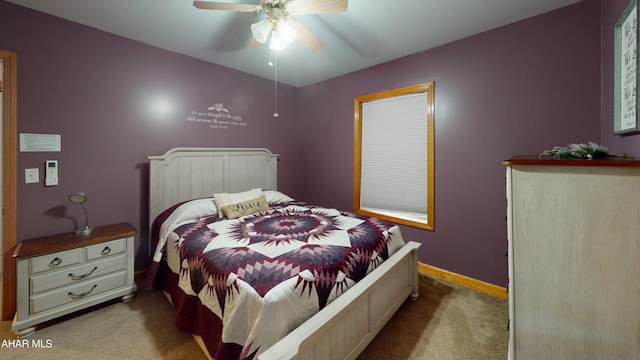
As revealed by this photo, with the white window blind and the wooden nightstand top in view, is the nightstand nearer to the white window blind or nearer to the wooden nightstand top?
the wooden nightstand top

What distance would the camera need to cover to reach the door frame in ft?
6.54

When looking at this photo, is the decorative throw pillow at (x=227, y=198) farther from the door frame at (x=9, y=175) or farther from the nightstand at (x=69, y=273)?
the door frame at (x=9, y=175)

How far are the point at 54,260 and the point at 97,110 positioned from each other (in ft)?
4.48

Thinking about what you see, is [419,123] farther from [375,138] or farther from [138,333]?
[138,333]

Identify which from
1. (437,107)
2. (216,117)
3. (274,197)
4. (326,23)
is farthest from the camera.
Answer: (216,117)

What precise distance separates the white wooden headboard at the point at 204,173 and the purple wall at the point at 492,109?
1.92 meters

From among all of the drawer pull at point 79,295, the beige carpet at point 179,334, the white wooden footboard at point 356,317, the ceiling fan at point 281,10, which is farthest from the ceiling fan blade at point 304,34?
the drawer pull at point 79,295

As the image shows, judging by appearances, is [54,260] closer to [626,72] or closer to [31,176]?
[31,176]

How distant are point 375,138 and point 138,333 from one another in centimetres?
305

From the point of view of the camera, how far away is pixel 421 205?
298cm

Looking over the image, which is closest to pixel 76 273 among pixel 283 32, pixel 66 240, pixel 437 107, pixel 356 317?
pixel 66 240

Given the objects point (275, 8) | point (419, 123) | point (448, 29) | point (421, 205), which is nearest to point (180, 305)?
point (275, 8)

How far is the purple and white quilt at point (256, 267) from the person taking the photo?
126cm

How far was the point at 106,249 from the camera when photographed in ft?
6.98
